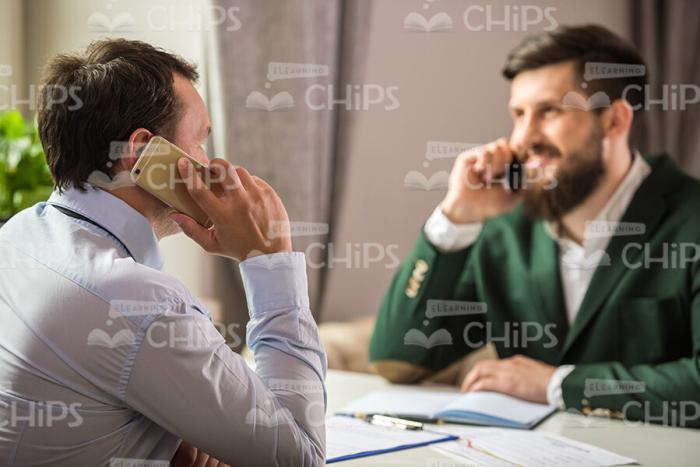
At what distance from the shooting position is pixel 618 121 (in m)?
2.29

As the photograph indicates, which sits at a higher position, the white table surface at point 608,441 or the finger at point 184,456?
the finger at point 184,456

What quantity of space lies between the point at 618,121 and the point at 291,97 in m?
1.07

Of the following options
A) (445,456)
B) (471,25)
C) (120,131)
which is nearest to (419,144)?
(471,25)

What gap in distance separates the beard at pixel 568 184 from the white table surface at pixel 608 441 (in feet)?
2.32

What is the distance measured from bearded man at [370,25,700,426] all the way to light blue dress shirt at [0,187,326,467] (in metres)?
1.20

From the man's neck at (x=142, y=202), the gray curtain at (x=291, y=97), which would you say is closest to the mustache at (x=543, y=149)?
the gray curtain at (x=291, y=97)

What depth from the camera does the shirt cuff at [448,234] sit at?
91.1 inches

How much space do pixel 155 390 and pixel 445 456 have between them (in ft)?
2.14

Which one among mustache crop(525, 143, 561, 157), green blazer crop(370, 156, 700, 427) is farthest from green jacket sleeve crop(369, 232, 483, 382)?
mustache crop(525, 143, 561, 157)

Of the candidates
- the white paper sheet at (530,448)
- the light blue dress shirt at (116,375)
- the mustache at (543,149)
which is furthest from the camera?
the mustache at (543,149)

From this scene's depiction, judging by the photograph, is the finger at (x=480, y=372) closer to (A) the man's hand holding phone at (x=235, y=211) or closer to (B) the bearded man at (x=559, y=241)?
(B) the bearded man at (x=559, y=241)

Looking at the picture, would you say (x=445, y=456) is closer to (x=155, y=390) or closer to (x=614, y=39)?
(x=155, y=390)

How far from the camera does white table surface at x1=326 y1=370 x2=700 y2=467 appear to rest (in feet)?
4.78

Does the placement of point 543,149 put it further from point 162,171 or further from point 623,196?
point 162,171
